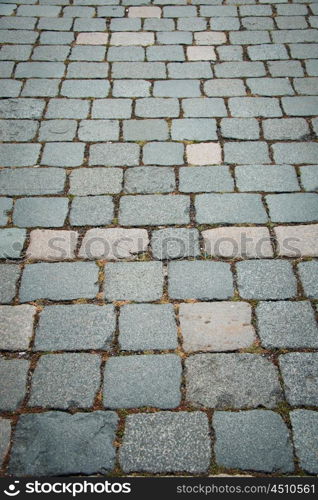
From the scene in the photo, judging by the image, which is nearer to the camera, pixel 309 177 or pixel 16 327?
pixel 16 327

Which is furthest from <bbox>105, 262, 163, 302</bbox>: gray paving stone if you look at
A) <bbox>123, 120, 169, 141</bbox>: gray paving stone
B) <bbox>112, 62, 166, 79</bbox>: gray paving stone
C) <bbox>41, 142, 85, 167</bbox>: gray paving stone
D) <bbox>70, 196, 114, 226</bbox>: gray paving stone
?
<bbox>112, 62, 166, 79</bbox>: gray paving stone

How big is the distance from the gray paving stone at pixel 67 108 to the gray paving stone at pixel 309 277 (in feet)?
7.24

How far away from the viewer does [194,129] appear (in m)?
3.74

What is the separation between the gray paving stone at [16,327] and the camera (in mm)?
2455

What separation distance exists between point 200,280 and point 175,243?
328mm

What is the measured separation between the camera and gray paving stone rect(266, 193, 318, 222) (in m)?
3.08

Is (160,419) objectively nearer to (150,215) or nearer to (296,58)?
(150,215)

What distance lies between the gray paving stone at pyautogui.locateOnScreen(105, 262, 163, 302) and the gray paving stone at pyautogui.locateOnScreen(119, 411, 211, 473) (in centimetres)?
71

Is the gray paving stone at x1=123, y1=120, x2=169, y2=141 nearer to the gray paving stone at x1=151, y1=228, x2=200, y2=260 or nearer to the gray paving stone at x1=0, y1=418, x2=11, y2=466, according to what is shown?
the gray paving stone at x1=151, y1=228, x2=200, y2=260

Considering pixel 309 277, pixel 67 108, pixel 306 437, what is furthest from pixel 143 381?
pixel 67 108

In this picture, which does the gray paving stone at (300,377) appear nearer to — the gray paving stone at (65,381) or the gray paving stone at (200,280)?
the gray paving stone at (200,280)

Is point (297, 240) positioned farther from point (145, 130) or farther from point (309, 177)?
point (145, 130)

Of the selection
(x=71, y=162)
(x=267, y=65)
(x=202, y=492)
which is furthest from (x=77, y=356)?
(x=267, y=65)

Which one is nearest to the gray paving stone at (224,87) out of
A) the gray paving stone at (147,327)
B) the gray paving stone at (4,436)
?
the gray paving stone at (147,327)
